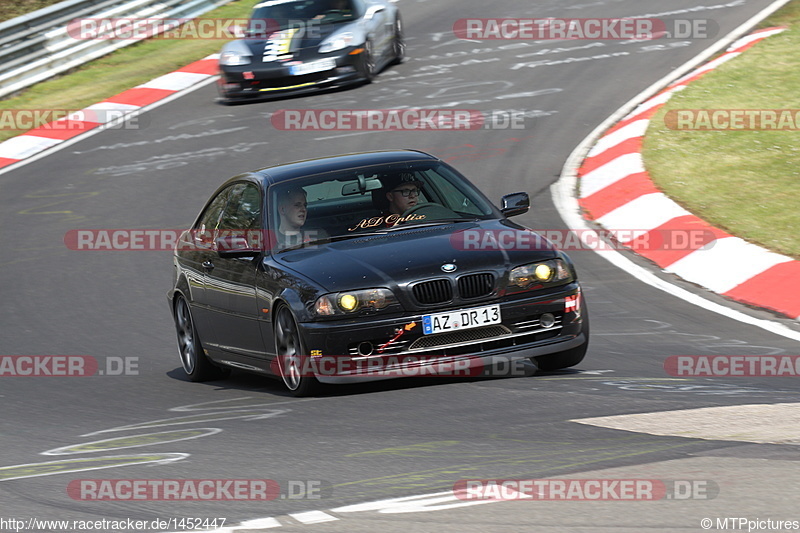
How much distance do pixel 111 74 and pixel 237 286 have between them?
13733mm

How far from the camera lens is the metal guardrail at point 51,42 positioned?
20.4 metres

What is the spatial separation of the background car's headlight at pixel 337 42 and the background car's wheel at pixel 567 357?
1118 cm

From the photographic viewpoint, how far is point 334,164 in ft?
28.3

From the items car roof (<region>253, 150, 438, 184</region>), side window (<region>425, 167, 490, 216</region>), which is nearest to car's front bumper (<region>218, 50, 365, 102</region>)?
car roof (<region>253, 150, 438, 184</region>)

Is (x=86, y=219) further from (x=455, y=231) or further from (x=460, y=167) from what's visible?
(x=455, y=231)

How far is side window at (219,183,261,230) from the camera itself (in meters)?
8.57

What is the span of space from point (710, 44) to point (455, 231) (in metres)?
12.0

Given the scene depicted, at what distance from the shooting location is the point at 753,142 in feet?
45.3

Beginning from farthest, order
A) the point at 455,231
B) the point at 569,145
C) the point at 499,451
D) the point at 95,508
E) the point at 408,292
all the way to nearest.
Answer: the point at 569,145 → the point at 455,231 → the point at 408,292 → the point at 499,451 → the point at 95,508

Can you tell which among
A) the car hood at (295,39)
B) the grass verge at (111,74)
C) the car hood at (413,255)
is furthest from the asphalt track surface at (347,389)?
the grass verge at (111,74)

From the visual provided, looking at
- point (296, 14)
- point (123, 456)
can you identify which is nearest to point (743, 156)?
point (296, 14)

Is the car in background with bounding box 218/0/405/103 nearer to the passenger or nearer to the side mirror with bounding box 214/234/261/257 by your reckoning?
the passenger

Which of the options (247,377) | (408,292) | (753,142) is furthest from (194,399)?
(753,142)

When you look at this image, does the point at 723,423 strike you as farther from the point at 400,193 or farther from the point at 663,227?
the point at 663,227
